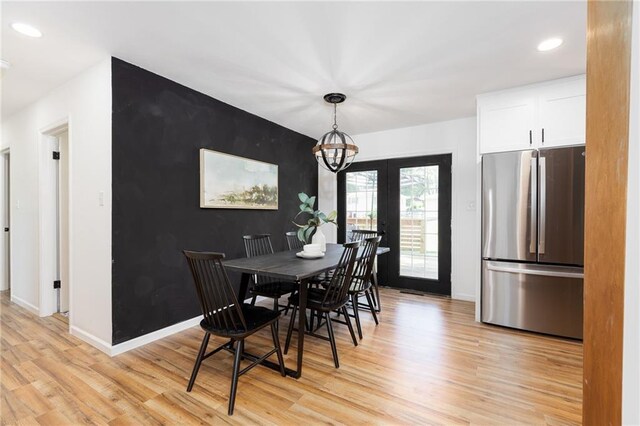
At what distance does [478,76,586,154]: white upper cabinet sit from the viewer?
8.92ft

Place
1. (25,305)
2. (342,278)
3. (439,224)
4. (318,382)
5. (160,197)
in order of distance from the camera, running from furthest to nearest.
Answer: (439,224) < (25,305) < (160,197) < (342,278) < (318,382)

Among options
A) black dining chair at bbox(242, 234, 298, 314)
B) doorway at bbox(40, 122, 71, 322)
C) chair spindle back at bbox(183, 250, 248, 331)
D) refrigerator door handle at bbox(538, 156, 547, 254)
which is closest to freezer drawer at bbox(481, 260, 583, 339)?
refrigerator door handle at bbox(538, 156, 547, 254)

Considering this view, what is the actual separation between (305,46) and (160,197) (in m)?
1.89

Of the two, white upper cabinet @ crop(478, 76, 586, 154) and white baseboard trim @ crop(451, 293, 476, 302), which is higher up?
white upper cabinet @ crop(478, 76, 586, 154)

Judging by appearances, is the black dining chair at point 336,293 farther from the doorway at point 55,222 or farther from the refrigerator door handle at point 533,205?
the doorway at point 55,222

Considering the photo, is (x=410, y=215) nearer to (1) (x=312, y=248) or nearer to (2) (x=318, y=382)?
(1) (x=312, y=248)

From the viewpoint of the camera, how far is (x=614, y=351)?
0.60 metres

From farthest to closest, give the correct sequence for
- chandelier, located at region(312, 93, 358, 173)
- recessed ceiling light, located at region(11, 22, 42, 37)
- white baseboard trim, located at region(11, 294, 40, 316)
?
white baseboard trim, located at region(11, 294, 40, 316), chandelier, located at region(312, 93, 358, 173), recessed ceiling light, located at region(11, 22, 42, 37)

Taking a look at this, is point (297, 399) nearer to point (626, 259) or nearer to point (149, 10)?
point (626, 259)

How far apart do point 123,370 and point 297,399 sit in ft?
4.53

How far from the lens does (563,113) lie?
277 cm

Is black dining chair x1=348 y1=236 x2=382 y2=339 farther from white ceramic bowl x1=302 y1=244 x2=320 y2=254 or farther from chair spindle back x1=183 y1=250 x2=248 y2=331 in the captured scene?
chair spindle back x1=183 y1=250 x2=248 y2=331

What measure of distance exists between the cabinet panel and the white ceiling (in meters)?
0.17

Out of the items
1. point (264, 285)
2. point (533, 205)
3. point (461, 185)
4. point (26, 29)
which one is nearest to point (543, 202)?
point (533, 205)
